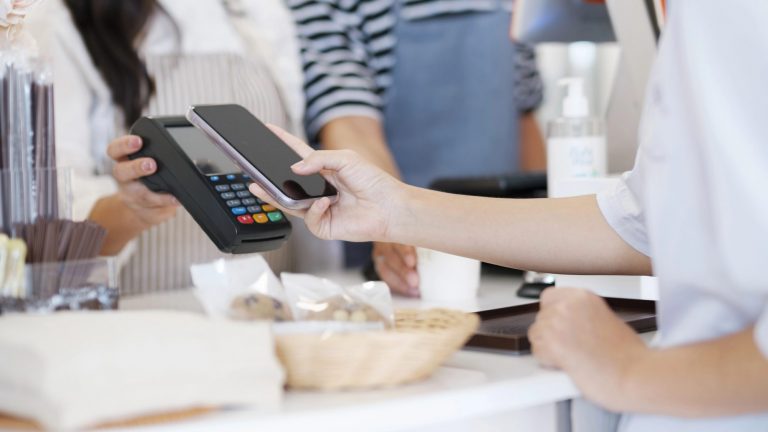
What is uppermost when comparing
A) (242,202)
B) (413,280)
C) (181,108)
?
(181,108)

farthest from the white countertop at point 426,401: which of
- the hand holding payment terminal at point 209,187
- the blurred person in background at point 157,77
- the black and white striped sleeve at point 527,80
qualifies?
the black and white striped sleeve at point 527,80

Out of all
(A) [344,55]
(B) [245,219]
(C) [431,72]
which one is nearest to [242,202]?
(B) [245,219]

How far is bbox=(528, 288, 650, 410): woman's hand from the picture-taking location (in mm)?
718

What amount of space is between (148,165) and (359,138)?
0.69m

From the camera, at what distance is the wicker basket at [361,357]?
0.67 meters

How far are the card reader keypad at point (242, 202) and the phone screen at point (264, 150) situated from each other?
76mm

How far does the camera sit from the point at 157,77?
154 centimetres

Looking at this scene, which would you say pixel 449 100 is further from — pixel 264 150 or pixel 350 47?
pixel 264 150

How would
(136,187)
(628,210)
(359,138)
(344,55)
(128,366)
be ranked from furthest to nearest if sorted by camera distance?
(344,55) → (359,138) → (136,187) → (628,210) → (128,366)

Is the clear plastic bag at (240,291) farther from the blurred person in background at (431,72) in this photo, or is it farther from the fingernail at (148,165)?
the blurred person in background at (431,72)

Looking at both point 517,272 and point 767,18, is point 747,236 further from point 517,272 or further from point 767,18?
point 517,272

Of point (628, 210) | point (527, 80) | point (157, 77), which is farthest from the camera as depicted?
point (527, 80)

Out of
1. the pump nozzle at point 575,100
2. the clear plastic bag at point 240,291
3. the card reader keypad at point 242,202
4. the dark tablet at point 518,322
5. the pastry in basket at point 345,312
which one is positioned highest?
the pump nozzle at point 575,100

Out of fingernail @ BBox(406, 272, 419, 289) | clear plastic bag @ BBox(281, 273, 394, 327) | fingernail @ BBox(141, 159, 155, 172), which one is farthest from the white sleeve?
fingernail @ BBox(141, 159, 155, 172)
